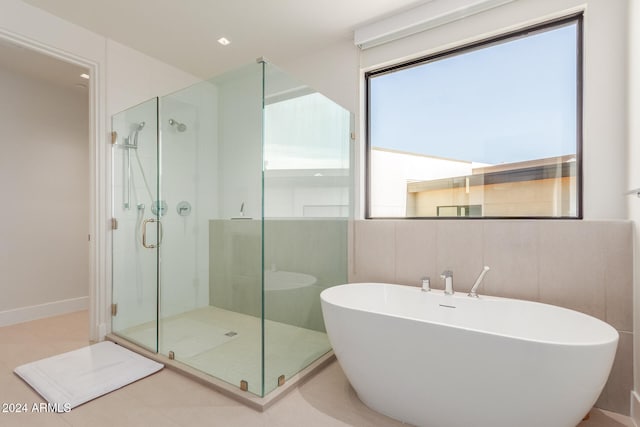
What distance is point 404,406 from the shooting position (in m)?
1.54

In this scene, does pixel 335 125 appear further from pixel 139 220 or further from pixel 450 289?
pixel 139 220

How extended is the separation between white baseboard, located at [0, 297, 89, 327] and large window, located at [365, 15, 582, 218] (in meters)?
3.53

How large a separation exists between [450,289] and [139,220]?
99.2 inches

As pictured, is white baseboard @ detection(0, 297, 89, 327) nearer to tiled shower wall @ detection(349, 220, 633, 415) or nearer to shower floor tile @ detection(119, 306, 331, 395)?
shower floor tile @ detection(119, 306, 331, 395)

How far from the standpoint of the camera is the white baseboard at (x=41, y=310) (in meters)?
3.01

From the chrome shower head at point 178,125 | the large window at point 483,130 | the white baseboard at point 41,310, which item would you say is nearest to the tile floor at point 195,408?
the white baseboard at point 41,310

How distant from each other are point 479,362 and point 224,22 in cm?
291

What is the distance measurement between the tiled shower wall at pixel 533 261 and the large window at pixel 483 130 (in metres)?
0.20

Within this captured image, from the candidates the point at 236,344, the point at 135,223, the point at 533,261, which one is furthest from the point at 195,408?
the point at 533,261

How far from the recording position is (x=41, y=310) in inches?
128

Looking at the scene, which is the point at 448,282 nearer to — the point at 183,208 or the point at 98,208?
the point at 183,208

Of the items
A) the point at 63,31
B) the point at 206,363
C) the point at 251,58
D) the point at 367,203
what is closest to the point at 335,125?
the point at 367,203

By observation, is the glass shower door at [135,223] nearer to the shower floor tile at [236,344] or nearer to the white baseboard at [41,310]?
the shower floor tile at [236,344]

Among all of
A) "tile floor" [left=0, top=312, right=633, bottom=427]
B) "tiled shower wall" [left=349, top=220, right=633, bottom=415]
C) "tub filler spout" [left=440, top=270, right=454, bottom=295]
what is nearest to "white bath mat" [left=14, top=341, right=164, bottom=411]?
"tile floor" [left=0, top=312, right=633, bottom=427]
